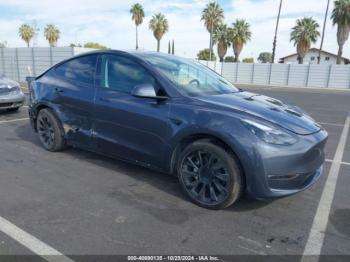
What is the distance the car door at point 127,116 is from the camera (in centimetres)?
392

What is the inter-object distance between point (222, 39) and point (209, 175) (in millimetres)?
48585

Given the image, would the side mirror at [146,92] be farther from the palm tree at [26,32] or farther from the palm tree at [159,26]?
the palm tree at [26,32]

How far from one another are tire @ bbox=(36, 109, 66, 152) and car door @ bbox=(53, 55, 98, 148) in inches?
7.7

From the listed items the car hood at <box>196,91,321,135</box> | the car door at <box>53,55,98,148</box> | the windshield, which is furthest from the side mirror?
the car door at <box>53,55,98,148</box>

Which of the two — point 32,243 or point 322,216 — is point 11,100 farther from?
point 322,216

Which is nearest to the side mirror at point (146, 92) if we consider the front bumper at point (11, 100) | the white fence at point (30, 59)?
the front bumper at point (11, 100)

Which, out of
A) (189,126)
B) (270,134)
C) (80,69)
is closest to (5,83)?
(80,69)

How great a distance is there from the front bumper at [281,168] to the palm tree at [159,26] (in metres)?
50.3

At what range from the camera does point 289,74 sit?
3681 centimetres

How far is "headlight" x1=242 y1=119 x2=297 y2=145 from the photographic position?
10.7 ft

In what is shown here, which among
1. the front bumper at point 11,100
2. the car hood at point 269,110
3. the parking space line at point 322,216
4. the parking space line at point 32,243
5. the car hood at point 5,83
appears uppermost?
the car hood at point 269,110

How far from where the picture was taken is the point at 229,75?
4078cm

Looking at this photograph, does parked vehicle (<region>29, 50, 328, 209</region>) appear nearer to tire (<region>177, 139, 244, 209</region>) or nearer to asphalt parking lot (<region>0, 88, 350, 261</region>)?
tire (<region>177, 139, 244, 209</region>)

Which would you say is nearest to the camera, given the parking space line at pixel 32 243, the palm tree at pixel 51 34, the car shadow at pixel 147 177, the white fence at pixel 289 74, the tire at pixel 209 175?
the parking space line at pixel 32 243
